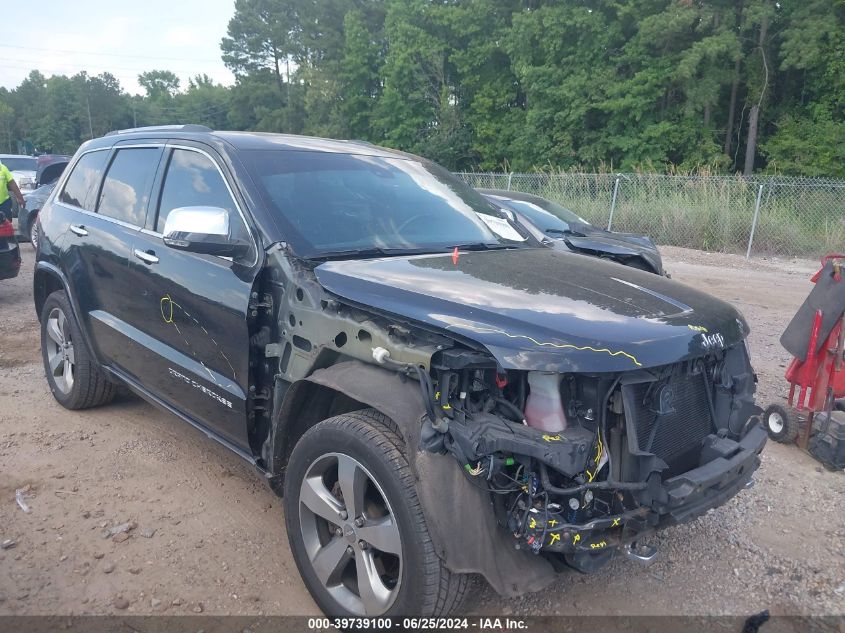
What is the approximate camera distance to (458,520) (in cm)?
226

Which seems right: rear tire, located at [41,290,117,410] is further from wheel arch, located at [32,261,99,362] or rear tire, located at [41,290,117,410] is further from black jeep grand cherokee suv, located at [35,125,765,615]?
black jeep grand cherokee suv, located at [35,125,765,615]

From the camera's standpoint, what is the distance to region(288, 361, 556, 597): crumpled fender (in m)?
2.26

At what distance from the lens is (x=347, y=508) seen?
8.61ft

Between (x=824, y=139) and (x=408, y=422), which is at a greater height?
(x=824, y=139)

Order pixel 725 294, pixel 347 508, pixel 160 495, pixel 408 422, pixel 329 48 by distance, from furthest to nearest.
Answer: pixel 329 48
pixel 725 294
pixel 160 495
pixel 347 508
pixel 408 422

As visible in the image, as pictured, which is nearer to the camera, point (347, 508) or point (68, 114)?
point (347, 508)

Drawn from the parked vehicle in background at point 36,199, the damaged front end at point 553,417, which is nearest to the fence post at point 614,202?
the parked vehicle in background at point 36,199

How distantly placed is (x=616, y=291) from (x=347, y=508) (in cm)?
143

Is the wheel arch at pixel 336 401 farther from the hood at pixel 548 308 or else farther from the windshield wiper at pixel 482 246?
the windshield wiper at pixel 482 246

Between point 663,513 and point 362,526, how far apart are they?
1125mm

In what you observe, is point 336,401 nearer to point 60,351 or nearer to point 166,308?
point 166,308

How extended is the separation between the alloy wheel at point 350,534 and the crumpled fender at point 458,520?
0.21 metres

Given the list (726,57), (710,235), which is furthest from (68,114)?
(710,235)

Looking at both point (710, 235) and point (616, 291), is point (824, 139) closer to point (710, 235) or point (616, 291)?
point (710, 235)
